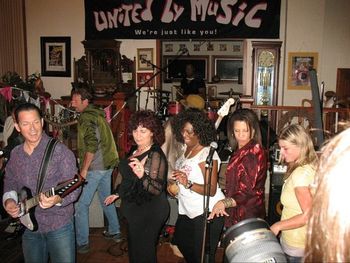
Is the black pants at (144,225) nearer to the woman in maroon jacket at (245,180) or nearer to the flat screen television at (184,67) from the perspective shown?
the woman in maroon jacket at (245,180)

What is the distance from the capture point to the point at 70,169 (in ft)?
7.49

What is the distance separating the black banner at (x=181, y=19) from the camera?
272 inches

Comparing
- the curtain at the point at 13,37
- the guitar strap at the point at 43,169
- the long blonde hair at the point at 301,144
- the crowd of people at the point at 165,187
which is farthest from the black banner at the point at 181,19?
the guitar strap at the point at 43,169

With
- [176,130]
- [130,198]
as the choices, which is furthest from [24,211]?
[176,130]

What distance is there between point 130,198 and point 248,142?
948mm

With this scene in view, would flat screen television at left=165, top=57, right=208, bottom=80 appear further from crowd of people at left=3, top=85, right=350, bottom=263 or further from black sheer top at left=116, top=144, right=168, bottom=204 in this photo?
black sheer top at left=116, top=144, right=168, bottom=204

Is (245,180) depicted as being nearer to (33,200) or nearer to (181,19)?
(33,200)

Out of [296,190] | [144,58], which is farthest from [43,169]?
[144,58]

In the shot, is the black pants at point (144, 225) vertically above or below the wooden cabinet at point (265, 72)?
below

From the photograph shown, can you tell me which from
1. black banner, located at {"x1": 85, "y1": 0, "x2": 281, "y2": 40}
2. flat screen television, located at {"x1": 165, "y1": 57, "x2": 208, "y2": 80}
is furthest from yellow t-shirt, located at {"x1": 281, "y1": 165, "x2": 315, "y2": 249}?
flat screen television, located at {"x1": 165, "y1": 57, "x2": 208, "y2": 80}

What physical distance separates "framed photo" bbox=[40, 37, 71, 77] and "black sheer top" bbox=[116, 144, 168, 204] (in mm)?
6511

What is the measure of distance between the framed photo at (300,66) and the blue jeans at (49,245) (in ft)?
21.1

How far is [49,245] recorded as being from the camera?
7.36ft

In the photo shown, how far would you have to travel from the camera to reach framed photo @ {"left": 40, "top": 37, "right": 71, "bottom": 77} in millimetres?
8284
